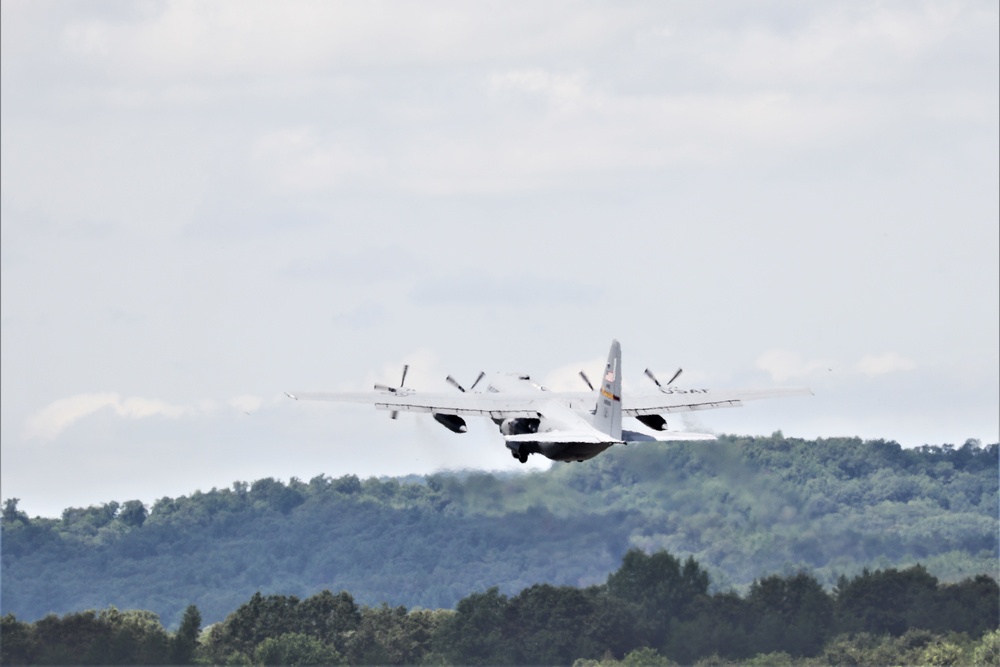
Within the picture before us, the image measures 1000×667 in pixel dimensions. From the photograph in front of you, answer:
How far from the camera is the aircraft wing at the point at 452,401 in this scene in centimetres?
9100

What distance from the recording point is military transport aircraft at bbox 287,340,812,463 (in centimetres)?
8650

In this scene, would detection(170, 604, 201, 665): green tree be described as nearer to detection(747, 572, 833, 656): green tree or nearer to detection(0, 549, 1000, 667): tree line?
detection(0, 549, 1000, 667): tree line

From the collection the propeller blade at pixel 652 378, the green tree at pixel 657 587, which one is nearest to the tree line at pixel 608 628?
the green tree at pixel 657 587

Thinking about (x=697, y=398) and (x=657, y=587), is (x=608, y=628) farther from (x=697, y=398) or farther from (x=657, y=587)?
(x=697, y=398)

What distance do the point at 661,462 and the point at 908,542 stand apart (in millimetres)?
27282

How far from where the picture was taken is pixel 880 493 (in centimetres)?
18312

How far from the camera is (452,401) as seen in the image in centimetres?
9281

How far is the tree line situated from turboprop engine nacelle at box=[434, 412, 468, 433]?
69.7m

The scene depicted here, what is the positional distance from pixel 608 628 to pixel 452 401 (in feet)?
258

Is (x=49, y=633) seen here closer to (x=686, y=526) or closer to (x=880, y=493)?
(x=686, y=526)

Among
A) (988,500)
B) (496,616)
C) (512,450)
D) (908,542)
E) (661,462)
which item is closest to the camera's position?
(512,450)

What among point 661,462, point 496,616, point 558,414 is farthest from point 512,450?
point 496,616

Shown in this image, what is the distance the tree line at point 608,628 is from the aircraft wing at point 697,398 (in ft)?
220

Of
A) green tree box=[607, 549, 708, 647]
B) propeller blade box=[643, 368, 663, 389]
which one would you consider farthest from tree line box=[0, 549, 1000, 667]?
propeller blade box=[643, 368, 663, 389]
